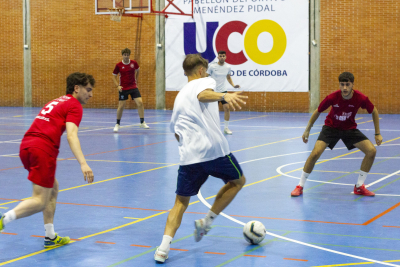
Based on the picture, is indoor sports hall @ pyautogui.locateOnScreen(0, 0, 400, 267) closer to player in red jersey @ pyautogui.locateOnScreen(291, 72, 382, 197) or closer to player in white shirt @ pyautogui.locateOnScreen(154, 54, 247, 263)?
player in red jersey @ pyautogui.locateOnScreen(291, 72, 382, 197)

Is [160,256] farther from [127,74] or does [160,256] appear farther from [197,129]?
[127,74]

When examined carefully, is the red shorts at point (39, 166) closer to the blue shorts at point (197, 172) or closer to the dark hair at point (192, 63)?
the blue shorts at point (197, 172)

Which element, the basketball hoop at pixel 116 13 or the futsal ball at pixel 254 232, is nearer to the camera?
the futsal ball at pixel 254 232

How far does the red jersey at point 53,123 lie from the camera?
17.7ft

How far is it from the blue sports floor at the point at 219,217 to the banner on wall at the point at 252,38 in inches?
395

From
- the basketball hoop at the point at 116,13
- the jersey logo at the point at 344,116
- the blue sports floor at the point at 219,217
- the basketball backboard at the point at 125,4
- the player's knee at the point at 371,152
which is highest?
the basketball backboard at the point at 125,4

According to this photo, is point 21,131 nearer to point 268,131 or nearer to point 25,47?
point 268,131

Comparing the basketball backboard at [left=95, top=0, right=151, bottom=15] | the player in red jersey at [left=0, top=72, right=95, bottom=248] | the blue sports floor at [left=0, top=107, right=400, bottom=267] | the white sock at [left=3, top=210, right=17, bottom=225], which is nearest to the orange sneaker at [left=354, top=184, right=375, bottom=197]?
the blue sports floor at [left=0, top=107, right=400, bottom=267]

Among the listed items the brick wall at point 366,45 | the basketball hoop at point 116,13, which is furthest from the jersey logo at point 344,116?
the basketball hoop at point 116,13

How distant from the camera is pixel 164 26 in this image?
24.9m

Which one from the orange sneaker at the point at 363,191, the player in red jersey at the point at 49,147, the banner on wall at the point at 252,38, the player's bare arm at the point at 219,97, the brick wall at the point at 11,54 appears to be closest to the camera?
the player's bare arm at the point at 219,97

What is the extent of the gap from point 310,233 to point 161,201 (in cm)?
237

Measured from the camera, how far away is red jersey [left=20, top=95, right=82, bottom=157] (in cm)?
540

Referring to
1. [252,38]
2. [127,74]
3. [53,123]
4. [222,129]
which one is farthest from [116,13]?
[53,123]
